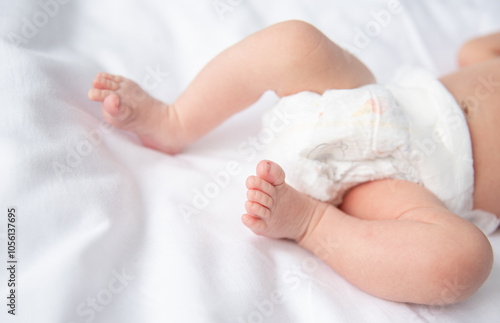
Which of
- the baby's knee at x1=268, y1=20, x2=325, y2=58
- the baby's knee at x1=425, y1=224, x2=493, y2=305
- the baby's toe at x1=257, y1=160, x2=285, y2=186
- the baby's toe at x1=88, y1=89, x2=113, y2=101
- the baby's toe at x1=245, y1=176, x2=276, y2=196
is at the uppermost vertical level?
the baby's knee at x1=268, y1=20, x2=325, y2=58

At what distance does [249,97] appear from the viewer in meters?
1.07

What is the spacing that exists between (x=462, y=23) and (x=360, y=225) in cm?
120

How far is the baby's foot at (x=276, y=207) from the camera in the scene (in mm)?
833

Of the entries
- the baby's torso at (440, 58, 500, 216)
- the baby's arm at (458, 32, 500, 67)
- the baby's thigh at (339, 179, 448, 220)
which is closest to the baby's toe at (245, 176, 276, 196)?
the baby's thigh at (339, 179, 448, 220)

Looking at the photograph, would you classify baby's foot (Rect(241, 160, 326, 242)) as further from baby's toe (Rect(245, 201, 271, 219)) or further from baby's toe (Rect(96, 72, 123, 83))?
baby's toe (Rect(96, 72, 123, 83))

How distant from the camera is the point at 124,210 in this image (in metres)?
0.90

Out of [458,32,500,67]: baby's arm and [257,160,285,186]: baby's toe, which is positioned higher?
[458,32,500,67]: baby's arm

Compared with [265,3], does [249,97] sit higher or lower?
lower

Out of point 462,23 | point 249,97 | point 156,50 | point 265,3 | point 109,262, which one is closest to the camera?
point 109,262

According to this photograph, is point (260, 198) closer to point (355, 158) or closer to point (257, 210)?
point (257, 210)

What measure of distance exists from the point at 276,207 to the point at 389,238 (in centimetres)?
23

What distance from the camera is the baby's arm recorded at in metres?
1.42

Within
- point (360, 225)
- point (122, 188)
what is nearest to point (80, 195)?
point (122, 188)

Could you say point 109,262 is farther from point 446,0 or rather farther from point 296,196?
Result: point 446,0
